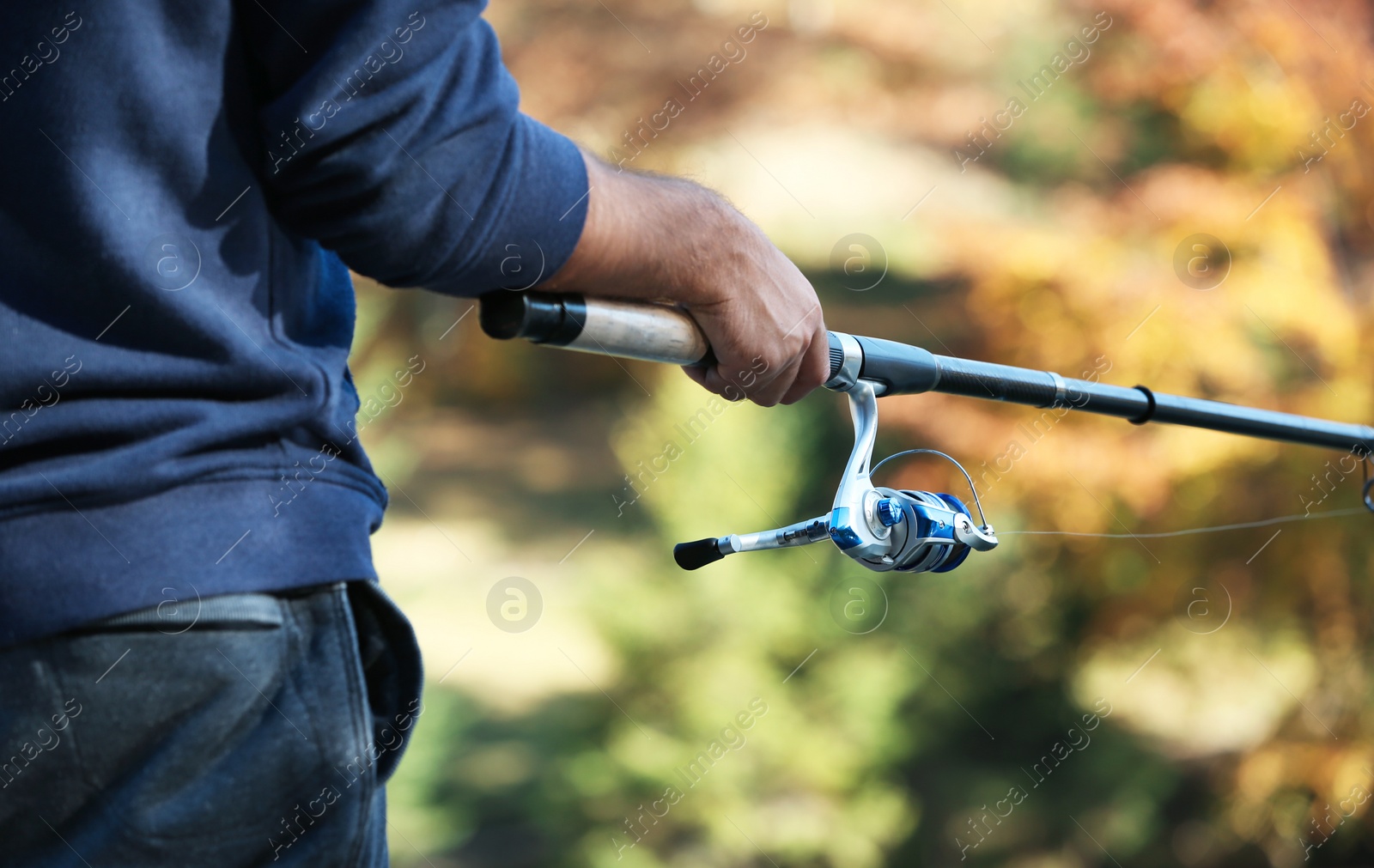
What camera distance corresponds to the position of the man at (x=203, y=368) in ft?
3.24

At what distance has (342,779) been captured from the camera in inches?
43.6

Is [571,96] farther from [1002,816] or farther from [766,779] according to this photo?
[1002,816]

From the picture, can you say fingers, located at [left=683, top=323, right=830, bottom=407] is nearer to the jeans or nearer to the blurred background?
the jeans

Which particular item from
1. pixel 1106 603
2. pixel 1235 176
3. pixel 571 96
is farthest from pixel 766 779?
pixel 571 96

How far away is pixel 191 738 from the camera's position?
1.03 metres

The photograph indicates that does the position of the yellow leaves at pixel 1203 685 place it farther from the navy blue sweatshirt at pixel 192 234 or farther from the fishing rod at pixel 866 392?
the navy blue sweatshirt at pixel 192 234

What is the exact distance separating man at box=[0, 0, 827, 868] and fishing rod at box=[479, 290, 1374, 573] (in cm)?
7

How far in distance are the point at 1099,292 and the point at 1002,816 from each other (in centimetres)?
247

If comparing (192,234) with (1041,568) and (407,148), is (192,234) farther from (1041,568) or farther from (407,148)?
(1041,568)

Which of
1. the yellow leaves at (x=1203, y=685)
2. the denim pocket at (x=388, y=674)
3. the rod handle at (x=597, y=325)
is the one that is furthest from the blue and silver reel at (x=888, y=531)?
the yellow leaves at (x=1203, y=685)

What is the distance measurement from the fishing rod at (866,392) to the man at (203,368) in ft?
0.23

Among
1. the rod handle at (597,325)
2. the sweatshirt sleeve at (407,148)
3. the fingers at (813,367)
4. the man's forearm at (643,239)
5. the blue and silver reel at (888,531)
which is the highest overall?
the sweatshirt sleeve at (407,148)

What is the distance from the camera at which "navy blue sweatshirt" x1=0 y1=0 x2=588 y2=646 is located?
0.98 metres

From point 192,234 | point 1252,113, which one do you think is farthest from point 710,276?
point 1252,113
